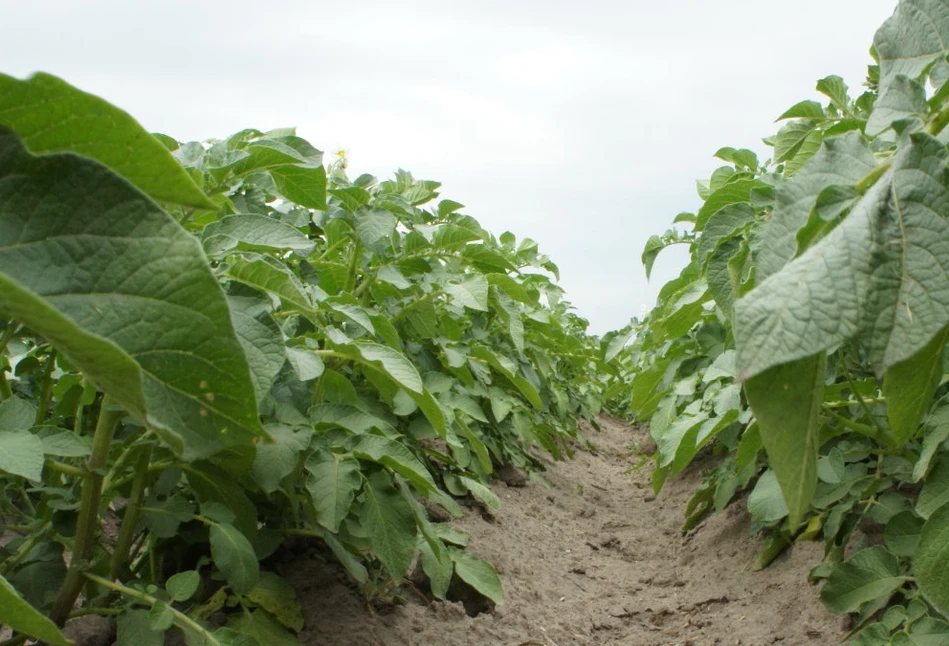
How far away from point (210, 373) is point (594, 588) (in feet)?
8.68

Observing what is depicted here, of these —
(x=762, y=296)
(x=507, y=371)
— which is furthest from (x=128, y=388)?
(x=507, y=371)

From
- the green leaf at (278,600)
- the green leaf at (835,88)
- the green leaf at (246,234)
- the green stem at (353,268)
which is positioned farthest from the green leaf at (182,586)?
the green leaf at (835,88)

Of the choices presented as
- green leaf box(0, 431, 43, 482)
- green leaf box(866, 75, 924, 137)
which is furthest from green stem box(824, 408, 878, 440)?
green leaf box(0, 431, 43, 482)

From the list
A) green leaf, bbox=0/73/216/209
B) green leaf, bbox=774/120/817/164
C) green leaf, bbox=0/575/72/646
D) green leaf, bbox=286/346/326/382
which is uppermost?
green leaf, bbox=774/120/817/164

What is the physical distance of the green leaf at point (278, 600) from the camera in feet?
5.20

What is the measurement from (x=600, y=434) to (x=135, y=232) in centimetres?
739

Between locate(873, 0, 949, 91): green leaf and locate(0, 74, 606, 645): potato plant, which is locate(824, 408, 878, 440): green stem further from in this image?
locate(873, 0, 949, 91): green leaf

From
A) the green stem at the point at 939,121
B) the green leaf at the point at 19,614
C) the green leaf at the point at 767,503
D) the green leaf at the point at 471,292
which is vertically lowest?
the green leaf at the point at 767,503

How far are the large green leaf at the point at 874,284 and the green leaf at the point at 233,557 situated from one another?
104 centimetres

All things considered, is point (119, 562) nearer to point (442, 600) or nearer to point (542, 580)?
point (442, 600)

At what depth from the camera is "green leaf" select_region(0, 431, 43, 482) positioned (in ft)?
3.71

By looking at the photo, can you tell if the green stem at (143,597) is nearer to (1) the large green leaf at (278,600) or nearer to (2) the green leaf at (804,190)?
(1) the large green leaf at (278,600)

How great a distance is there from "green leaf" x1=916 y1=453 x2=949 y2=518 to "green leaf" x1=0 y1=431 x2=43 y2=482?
1.36 m

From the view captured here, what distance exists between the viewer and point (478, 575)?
2.06 metres
